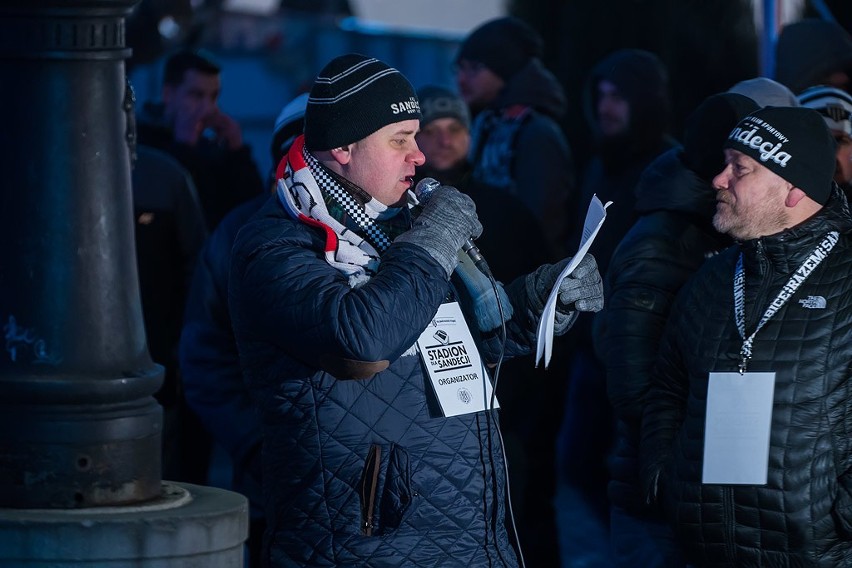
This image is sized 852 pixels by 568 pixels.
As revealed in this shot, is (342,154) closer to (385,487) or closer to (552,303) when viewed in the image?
(552,303)

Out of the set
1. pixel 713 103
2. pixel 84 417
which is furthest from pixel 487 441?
pixel 713 103

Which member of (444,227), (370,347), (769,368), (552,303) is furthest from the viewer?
(769,368)

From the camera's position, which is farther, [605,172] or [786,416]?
[605,172]

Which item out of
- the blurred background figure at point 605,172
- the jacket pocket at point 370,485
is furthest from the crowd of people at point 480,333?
the blurred background figure at point 605,172

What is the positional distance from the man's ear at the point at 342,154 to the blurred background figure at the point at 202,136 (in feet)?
14.2

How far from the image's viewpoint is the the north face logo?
496cm

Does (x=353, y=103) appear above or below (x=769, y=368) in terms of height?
above

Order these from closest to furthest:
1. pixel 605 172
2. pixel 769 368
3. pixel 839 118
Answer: pixel 769 368
pixel 839 118
pixel 605 172

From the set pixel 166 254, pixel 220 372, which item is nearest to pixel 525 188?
pixel 166 254

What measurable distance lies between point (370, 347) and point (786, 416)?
4.96 feet

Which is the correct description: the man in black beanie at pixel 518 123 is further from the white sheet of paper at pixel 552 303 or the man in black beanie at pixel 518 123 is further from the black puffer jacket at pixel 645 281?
the white sheet of paper at pixel 552 303

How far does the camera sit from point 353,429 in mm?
4156

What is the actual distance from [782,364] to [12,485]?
217 cm

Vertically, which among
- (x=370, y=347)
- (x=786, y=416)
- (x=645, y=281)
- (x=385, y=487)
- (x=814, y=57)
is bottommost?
(x=385, y=487)
